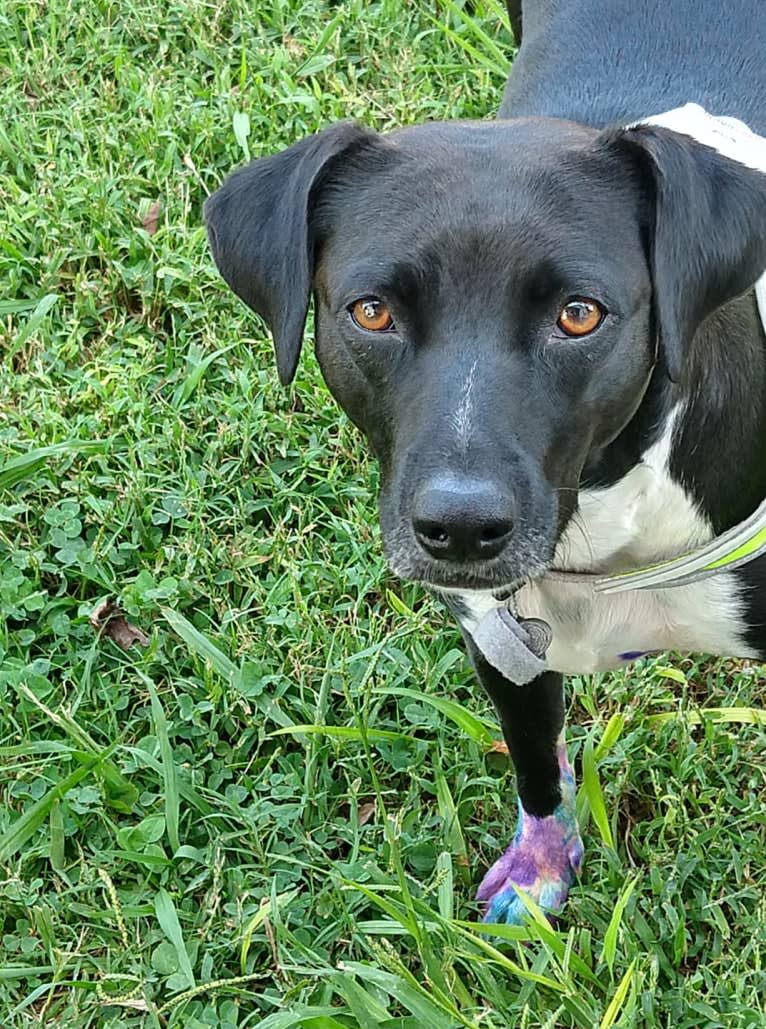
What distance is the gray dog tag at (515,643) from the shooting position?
3.05m

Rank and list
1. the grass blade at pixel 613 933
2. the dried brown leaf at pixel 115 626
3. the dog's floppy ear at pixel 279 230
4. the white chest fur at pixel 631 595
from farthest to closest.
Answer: the dried brown leaf at pixel 115 626, the grass blade at pixel 613 933, the white chest fur at pixel 631 595, the dog's floppy ear at pixel 279 230

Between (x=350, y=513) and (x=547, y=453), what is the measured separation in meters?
1.82

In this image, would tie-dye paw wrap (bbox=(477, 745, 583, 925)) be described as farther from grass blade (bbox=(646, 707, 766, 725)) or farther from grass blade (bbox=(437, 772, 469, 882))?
grass blade (bbox=(646, 707, 766, 725))

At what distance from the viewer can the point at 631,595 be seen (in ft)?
10.1

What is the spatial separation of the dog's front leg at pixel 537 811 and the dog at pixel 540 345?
248 millimetres

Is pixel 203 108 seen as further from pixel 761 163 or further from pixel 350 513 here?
pixel 761 163

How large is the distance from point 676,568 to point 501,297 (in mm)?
712

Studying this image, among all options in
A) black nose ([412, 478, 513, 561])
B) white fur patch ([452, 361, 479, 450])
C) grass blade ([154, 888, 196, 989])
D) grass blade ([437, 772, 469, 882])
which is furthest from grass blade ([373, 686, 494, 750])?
white fur patch ([452, 361, 479, 450])

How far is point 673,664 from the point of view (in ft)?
13.0

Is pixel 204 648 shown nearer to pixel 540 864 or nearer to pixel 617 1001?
pixel 540 864

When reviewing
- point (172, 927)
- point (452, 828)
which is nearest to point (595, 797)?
point (452, 828)

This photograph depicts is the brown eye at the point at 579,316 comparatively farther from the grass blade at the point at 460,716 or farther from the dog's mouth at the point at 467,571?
the grass blade at the point at 460,716

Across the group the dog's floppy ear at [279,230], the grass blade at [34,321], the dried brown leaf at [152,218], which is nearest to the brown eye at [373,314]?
the dog's floppy ear at [279,230]

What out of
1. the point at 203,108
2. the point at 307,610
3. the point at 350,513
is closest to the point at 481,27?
the point at 203,108
